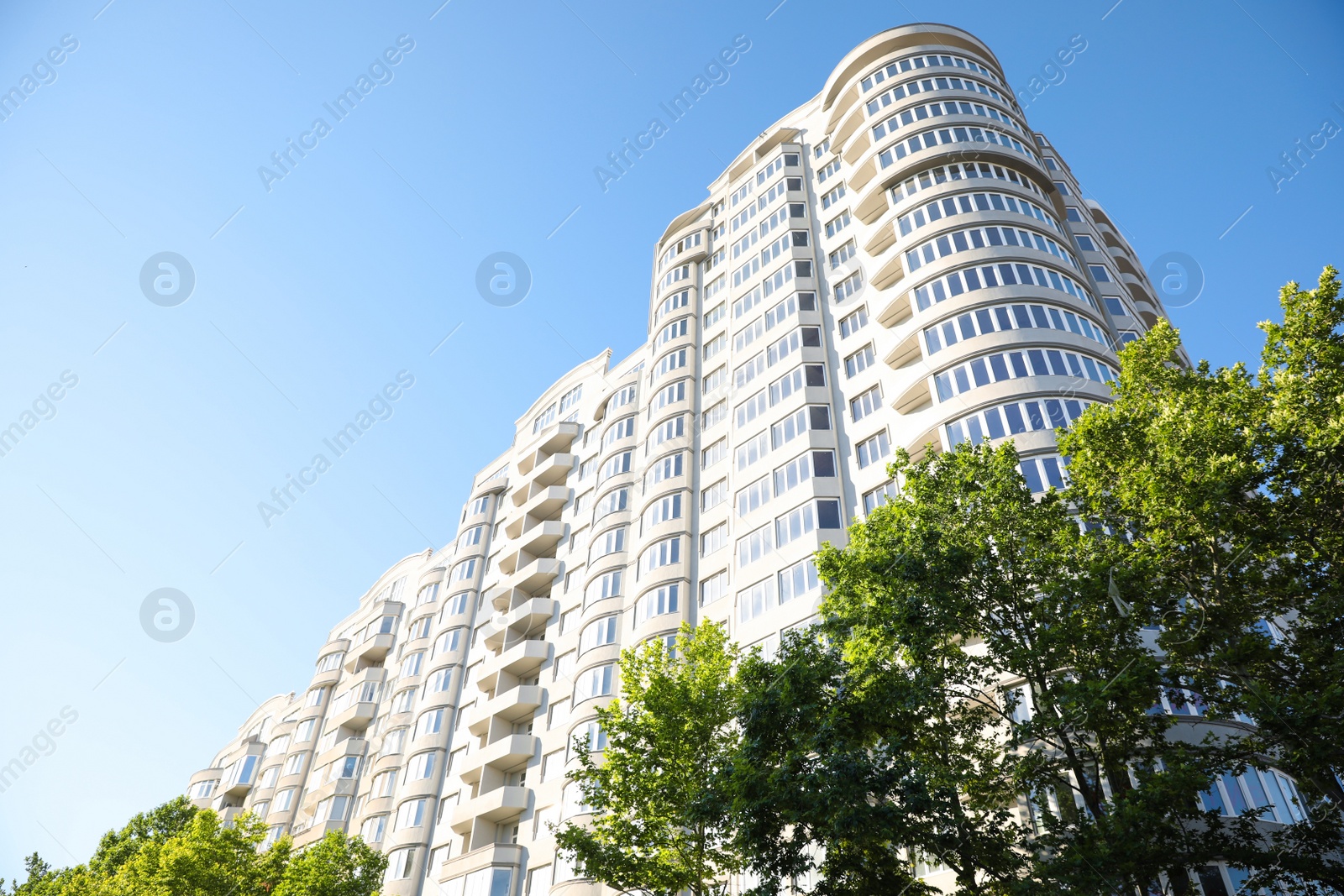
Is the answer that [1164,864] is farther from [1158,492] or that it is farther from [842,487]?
[842,487]

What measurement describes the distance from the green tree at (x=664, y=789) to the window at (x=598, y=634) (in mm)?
15559

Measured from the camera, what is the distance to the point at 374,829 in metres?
52.6

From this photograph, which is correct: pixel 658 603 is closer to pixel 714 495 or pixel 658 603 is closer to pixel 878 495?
pixel 714 495

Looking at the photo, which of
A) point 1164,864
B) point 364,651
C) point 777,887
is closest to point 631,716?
point 777,887

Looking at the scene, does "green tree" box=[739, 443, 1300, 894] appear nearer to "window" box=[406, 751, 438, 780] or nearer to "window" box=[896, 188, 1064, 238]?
"window" box=[896, 188, 1064, 238]

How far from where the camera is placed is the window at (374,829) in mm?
51594

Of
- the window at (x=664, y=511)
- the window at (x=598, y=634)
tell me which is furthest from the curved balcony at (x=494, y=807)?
the window at (x=664, y=511)

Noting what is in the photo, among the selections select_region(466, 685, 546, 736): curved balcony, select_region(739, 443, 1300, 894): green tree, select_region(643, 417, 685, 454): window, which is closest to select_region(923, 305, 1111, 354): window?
select_region(739, 443, 1300, 894): green tree

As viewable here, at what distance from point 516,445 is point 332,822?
3055cm

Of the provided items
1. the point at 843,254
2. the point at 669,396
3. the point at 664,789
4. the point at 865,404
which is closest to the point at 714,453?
the point at 669,396

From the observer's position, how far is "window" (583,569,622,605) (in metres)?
44.5

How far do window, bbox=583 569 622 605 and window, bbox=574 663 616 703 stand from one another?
169 inches

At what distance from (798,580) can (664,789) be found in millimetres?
12870

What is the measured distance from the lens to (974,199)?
40.2 meters
